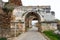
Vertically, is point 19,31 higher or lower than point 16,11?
lower

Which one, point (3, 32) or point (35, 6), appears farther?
point (35, 6)

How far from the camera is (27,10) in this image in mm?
32188

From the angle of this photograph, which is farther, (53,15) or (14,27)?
(53,15)

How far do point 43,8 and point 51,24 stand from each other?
2.78 meters

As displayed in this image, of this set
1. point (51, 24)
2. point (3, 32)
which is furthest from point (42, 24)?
point (3, 32)

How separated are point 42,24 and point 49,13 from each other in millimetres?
2132

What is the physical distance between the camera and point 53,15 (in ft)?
107

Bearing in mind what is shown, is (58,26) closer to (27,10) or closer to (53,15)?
(53,15)

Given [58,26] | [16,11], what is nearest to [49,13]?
[58,26]

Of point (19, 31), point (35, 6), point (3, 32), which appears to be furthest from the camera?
point (35, 6)

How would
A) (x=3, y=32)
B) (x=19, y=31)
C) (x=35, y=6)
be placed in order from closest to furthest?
(x=3, y=32) → (x=19, y=31) → (x=35, y=6)

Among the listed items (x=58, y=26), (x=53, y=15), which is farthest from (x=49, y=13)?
(x=58, y=26)

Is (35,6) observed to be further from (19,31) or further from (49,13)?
(19,31)

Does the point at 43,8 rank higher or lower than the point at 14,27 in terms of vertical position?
higher
